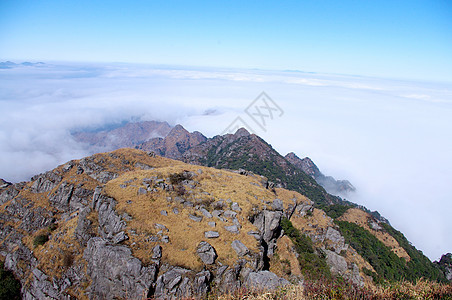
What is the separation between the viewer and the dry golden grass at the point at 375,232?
6212 cm

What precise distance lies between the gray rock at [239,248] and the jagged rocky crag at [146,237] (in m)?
0.08

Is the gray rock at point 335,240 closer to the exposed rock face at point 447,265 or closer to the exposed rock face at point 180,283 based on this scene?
the exposed rock face at point 180,283

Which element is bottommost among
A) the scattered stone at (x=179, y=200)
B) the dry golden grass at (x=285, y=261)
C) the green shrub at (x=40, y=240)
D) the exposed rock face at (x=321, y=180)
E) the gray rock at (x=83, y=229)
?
the exposed rock face at (x=321, y=180)

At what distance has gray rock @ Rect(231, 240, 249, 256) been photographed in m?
17.7

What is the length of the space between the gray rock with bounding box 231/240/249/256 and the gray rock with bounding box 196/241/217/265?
74.2 inches

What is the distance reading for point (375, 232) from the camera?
65.2 meters

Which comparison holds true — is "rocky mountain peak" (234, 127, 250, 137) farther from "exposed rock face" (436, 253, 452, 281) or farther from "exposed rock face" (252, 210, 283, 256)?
"exposed rock face" (252, 210, 283, 256)

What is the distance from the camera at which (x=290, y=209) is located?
134 ft

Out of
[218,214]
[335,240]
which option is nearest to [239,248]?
[218,214]

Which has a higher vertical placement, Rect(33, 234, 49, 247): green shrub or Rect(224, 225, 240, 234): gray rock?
Rect(224, 225, 240, 234): gray rock

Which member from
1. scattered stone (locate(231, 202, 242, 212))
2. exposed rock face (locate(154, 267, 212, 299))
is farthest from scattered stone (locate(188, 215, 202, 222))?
exposed rock face (locate(154, 267, 212, 299))

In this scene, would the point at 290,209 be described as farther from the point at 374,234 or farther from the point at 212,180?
the point at 374,234

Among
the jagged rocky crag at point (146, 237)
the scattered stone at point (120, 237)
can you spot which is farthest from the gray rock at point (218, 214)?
the scattered stone at point (120, 237)

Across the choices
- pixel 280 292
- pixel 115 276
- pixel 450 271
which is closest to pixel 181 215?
pixel 115 276
